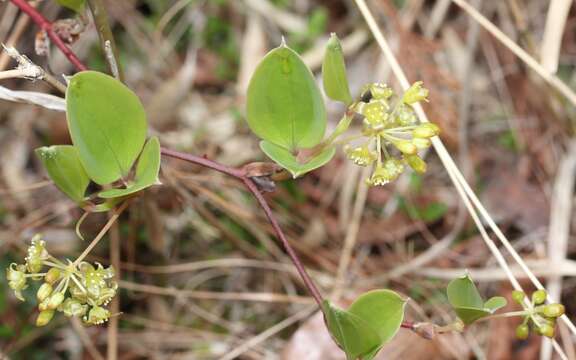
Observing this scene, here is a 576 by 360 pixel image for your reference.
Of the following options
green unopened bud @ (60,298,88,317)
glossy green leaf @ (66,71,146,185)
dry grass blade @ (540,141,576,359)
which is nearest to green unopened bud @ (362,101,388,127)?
glossy green leaf @ (66,71,146,185)

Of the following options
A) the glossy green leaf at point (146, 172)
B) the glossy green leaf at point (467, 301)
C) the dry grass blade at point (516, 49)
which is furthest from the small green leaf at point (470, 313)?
the dry grass blade at point (516, 49)

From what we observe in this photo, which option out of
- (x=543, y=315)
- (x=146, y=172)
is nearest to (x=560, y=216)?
(x=543, y=315)

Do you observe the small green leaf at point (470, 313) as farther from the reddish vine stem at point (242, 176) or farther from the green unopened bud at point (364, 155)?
the green unopened bud at point (364, 155)

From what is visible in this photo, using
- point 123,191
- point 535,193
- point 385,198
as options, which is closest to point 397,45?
point 385,198

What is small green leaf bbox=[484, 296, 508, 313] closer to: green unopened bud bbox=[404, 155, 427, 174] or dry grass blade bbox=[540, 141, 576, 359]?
green unopened bud bbox=[404, 155, 427, 174]

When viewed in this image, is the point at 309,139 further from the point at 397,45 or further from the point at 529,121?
the point at 529,121

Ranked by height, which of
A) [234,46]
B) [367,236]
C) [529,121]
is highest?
[234,46]
